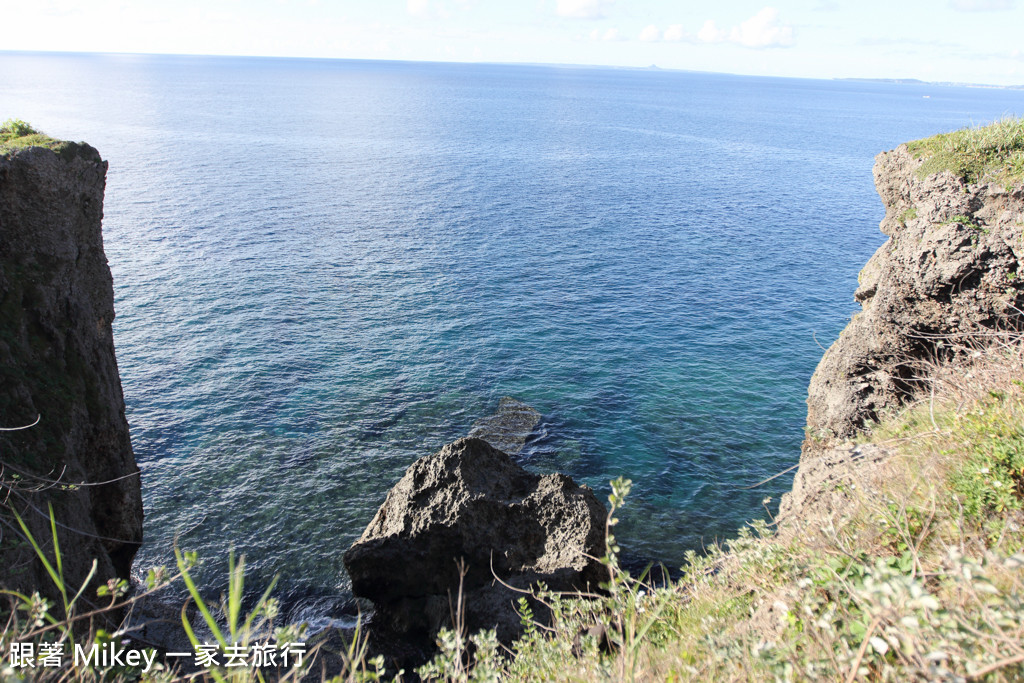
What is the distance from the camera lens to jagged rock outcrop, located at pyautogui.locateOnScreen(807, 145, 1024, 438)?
16297mm

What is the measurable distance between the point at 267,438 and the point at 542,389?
1462 centimetres

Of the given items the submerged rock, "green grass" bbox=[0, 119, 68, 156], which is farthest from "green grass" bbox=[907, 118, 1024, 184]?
"green grass" bbox=[0, 119, 68, 156]

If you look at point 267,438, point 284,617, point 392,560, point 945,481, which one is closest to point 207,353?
point 267,438

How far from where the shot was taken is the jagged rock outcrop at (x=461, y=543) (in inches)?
688

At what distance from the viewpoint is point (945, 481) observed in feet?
31.3

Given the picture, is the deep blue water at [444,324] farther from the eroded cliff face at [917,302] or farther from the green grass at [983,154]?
the green grass at [983,154]

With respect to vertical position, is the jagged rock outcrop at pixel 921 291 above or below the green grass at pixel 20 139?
below

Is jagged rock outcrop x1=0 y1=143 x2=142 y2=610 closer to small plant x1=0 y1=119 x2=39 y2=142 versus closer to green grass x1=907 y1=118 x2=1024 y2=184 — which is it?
small plant x1=0 y1=119 x2=39 y2=142

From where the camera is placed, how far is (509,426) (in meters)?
30.1

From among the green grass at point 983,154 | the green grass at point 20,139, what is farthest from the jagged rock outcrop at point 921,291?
the green grass at point 20,139

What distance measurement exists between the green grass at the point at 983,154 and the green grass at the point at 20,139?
2801cm

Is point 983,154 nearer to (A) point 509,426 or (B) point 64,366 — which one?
(A) point 509,426

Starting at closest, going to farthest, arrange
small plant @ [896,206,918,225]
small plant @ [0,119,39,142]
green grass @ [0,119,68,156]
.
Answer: green grass @ [0,119,68,156] → small plant @ [0,119,39,142] → small plant @ [896,206,918,225]

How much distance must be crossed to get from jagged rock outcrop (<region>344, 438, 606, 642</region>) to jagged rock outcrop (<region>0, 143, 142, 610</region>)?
24.3 ft
